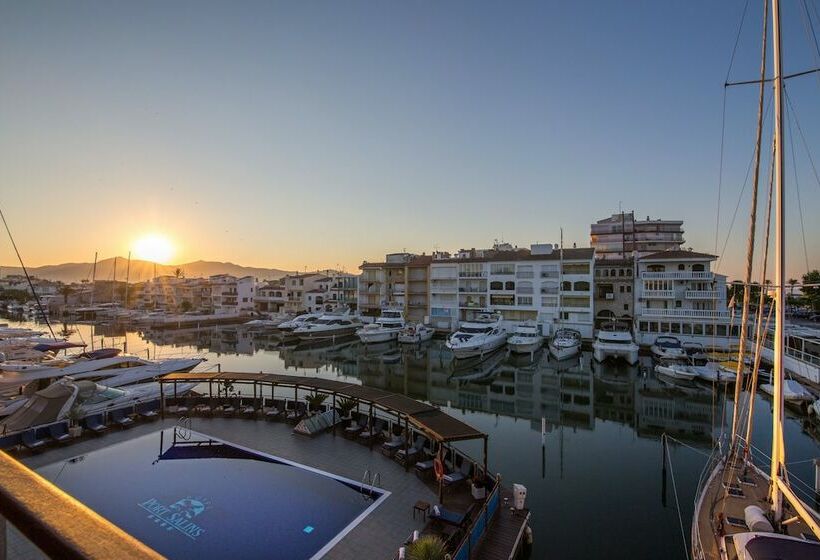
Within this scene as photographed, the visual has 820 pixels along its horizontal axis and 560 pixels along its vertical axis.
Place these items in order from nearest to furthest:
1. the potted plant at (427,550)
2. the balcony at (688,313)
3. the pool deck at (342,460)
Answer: the potted plant at (427,550), the pool deck at (342,460), the balcony at (688,313)

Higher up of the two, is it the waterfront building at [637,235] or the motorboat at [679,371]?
the waterfront building at [637,235]

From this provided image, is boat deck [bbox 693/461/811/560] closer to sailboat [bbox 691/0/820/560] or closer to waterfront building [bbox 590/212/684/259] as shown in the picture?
sailboat [bbox 691/0/820/560]

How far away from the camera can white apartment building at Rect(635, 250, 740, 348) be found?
48.6 m

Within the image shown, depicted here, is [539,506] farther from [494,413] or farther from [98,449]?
[98,449]

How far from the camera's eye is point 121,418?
21.9 metres

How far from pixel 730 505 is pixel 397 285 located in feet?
203

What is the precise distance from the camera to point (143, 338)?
216ft

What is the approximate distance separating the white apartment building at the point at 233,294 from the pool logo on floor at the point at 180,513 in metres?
86.0

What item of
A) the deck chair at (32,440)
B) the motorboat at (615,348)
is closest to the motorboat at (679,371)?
the motorboat at (615,348)

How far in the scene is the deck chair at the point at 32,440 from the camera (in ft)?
60.1

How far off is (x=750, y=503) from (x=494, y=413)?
1758cm

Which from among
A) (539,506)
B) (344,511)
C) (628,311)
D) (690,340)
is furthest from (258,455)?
(628,311)

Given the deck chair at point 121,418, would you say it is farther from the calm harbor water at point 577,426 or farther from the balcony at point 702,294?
the balcony at point 702,294

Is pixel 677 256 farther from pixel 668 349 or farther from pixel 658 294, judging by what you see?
pixel 668 349
